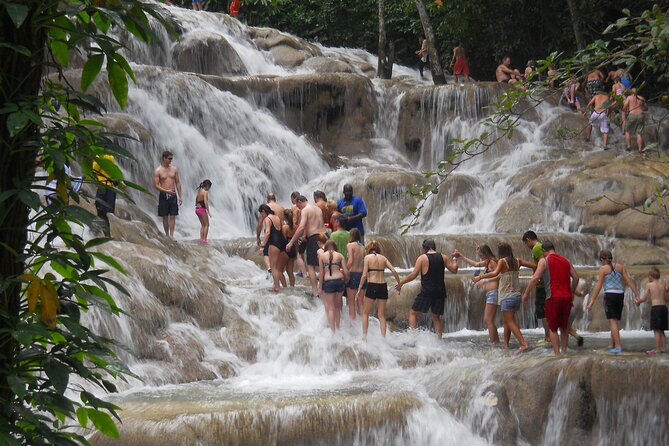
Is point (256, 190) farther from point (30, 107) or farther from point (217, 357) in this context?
point (30, 107)

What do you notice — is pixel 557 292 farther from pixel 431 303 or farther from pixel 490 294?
pixel 431 303

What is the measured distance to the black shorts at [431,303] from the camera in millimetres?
13836

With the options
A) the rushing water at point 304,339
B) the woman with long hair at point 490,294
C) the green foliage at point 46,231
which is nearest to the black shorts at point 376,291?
the rushing water at point 304,339

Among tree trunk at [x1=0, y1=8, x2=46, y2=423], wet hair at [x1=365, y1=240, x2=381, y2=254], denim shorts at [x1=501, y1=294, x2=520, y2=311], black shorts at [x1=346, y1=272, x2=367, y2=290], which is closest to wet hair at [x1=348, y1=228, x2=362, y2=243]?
wet hair at [x1=365, y1=240, x2=381, y2=254]

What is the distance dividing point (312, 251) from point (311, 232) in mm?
279

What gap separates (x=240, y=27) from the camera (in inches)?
1225

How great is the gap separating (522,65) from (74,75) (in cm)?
1644

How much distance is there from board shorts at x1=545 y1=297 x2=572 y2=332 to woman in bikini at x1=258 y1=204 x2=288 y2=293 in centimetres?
455

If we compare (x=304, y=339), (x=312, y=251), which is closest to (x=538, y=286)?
(x=304, y=339)

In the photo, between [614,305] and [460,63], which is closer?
[614,305]

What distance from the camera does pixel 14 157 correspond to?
2502mm

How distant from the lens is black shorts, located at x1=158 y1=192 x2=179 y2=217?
17.0 metres

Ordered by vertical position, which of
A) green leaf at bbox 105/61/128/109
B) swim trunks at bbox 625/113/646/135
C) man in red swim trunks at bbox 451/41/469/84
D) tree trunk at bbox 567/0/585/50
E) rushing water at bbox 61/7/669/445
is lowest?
rushing water at bbox 61/7/669/445

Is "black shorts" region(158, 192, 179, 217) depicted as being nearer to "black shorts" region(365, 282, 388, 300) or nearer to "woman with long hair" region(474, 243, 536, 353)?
"black shorts" region(365, 282, 388, 300)
